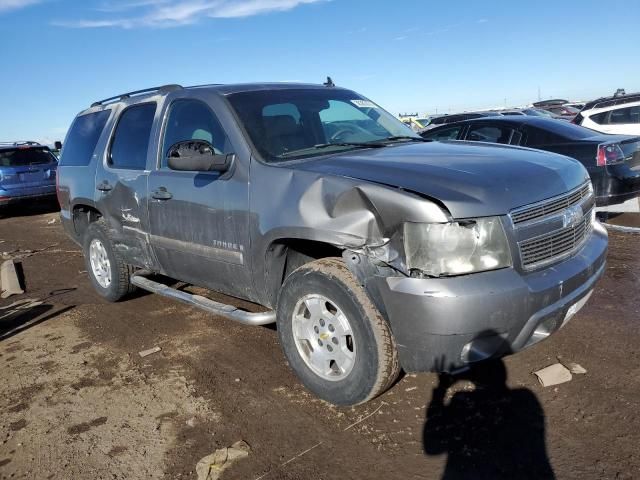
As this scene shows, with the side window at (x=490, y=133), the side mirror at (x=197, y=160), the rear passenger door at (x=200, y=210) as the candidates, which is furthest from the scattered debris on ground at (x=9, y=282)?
the side window at (x=490, y=133)

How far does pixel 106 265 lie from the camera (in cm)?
547

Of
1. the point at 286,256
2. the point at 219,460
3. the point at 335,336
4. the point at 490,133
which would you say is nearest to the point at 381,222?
the point at 335,336

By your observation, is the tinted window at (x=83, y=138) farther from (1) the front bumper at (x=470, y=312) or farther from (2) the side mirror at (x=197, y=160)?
(1) the front bumper at (x=470, y=312)

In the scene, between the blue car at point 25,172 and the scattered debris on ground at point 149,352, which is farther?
the blue car at point 25,172

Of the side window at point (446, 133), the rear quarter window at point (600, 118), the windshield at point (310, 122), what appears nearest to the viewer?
the windshield at point (310, 122)

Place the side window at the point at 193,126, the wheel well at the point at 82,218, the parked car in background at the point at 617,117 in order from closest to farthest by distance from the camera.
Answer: the side window at the point at 193,126 < the wheel well at the point at 82,218 < the parked car in background at the point at 617,117

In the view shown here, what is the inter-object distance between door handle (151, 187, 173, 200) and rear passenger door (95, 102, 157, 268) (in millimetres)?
189

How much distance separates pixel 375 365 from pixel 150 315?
299cm

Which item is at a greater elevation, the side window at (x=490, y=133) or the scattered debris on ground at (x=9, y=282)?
the side window at (x=490, y=133)

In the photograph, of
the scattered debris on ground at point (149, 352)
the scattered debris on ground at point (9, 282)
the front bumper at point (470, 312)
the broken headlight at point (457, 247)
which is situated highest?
the broken headlight at point (457, 247)

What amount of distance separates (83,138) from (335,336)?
3908 mm

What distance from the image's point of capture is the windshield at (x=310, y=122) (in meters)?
3.70

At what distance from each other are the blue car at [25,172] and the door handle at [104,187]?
9.42 m

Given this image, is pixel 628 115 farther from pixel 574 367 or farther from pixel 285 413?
pixel 285 413
